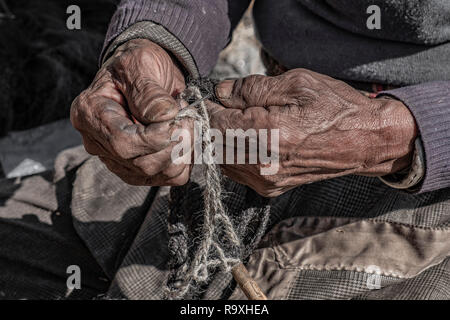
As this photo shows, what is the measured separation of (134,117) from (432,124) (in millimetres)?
583

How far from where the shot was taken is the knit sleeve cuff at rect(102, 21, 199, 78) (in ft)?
3.44

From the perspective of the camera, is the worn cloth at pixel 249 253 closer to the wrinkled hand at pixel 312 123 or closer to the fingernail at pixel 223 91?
the wrinkled hand at pixel 312 123

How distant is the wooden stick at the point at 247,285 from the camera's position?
2.99 ft

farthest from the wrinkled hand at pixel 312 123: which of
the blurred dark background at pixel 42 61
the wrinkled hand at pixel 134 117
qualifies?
the blurred dark background at pixel 42 61

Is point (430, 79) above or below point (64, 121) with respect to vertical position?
above

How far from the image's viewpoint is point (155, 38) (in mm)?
1066

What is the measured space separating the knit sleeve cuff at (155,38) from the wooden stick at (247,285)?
0.51 metres

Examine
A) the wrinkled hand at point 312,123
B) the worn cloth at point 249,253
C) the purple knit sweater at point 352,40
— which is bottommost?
the worn cloth at point 249,253

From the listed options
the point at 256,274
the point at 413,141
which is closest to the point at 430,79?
the point at 413,141

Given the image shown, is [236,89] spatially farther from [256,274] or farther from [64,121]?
[64,121]

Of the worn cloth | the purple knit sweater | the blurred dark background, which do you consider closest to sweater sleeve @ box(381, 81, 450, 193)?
the purple knit sweater

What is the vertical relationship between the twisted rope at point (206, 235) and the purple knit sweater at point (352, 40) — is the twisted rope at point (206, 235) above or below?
below

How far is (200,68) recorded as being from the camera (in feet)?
3.94

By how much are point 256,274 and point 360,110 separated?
1.48 ft
